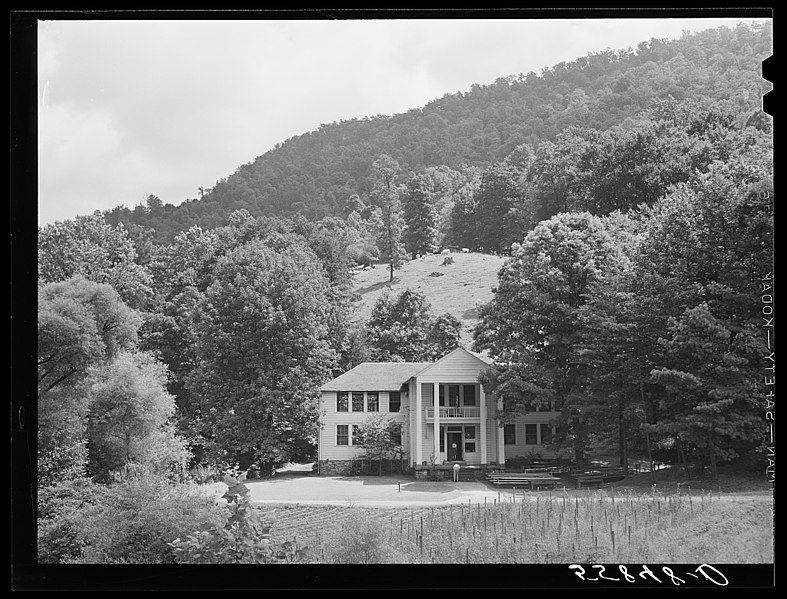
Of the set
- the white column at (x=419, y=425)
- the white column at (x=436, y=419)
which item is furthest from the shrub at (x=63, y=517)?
the white column at (x=436, y=419)

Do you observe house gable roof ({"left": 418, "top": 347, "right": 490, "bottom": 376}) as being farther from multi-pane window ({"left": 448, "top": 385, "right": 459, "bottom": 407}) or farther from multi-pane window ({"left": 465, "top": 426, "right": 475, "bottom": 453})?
multi-pane window ({"left": 465, "top": 426, "right": 475, "bottom": 453})

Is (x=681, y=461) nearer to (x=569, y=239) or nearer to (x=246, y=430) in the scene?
(x=569, y=239)

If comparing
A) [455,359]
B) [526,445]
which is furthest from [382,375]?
[526,445]

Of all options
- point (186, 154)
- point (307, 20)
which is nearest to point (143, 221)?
point (186, 154)

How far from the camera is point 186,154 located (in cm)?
630

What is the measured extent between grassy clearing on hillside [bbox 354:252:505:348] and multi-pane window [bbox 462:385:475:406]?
341 mm

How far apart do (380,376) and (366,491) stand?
0.91m

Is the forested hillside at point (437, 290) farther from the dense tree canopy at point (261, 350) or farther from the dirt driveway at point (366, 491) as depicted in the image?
the dirt driveway at point (366, 491)

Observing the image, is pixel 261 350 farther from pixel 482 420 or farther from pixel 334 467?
pixel 482 420

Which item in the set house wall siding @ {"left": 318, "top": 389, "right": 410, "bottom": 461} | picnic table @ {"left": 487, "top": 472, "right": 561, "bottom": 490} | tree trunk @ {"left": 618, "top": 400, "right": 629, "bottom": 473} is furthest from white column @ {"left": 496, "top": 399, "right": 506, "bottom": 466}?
tree trunk @ {"left": 618, "top": 400, "right": 629, "bottom": 473}

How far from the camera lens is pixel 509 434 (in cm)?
640

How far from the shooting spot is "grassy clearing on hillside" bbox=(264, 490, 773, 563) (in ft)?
18.5

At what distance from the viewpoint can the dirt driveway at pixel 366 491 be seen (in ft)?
20.2

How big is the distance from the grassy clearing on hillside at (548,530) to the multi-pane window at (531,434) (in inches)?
16.0
